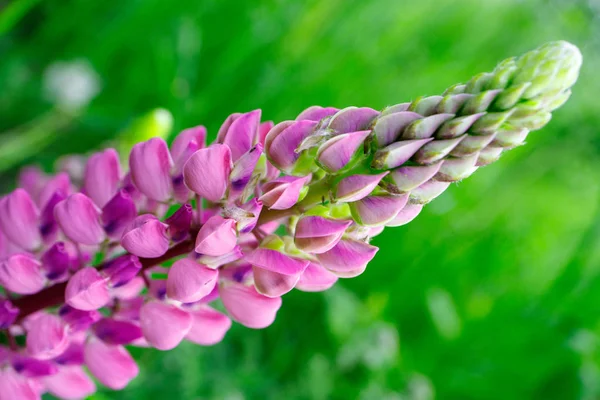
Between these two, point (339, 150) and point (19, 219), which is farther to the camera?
point (19, 219)

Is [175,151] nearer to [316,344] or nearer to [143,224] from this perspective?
[143,224]

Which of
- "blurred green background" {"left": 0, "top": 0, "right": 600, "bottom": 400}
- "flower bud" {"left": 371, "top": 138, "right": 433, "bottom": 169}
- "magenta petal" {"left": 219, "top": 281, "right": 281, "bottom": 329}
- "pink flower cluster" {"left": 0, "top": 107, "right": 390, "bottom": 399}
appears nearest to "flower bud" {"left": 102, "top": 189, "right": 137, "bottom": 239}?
"pink flower cluster" {"left": 0, "top": 107, "right": 390, "bottom": 399}

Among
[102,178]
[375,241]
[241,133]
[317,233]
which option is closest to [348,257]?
[317,233]

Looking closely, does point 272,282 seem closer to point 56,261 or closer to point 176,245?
point 176,245

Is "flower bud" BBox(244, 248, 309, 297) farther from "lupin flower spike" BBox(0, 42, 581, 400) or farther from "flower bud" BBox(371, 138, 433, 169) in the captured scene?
"flower bud" BBox(371, 138, 433, 169)

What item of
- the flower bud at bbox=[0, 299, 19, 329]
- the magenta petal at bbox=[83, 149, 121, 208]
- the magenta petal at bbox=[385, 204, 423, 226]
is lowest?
the flower bud at bbox=[0, 299, 19, 329]

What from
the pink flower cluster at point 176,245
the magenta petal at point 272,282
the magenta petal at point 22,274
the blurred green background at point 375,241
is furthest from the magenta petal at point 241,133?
the blurred green background at point 375,241

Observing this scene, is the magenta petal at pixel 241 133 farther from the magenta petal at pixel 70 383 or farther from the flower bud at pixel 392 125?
the magenta petal at pixel 70 383
